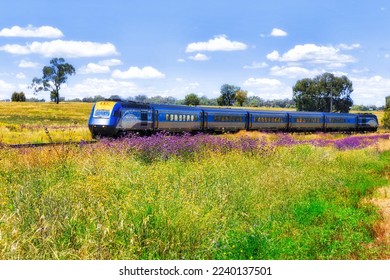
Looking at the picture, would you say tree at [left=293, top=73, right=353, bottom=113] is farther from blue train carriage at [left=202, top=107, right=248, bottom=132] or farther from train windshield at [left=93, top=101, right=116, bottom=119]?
train windshield at [left=93, top=101, right=116, bottom=119]

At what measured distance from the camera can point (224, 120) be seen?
3697cm

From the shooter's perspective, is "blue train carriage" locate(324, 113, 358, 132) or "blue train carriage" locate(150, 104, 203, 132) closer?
"blue train carriage" locate(150, 104, 203, 132)

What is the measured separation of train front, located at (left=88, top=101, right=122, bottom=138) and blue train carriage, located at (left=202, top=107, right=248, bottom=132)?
9.46 m

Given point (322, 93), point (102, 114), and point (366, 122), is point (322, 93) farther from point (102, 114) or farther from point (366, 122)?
point (102, 114)

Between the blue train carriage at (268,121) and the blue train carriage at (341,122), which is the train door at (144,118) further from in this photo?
the blue train carriage at (341,122)

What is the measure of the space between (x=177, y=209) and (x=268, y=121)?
121ft

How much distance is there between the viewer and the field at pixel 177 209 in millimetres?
6129

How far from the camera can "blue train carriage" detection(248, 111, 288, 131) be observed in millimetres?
40375

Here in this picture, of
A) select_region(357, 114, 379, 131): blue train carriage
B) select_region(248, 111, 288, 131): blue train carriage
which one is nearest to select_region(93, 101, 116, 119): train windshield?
select_region(248, 111, 288, 131): blue train carriage

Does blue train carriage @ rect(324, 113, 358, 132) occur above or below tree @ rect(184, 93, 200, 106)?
below

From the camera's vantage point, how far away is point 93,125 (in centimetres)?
2753

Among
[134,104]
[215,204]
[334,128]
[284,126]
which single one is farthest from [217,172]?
[334,128]

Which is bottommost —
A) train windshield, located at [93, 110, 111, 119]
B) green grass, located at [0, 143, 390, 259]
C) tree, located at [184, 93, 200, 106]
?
green grass, located at [0, 143, 390, 259]
